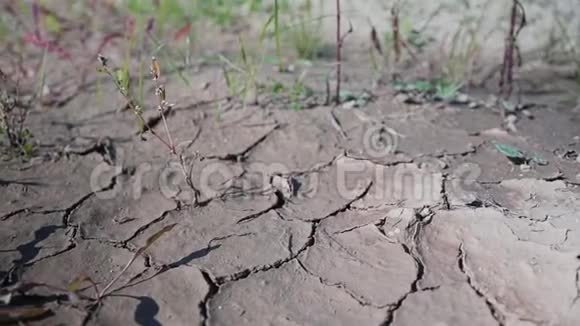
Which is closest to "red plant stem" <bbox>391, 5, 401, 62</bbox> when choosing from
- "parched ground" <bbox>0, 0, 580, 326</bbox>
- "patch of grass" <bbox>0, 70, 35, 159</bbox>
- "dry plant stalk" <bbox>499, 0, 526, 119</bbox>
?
"parched ground" <bbox>0, 0, 580, 326</bbox>

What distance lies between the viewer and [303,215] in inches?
79.4

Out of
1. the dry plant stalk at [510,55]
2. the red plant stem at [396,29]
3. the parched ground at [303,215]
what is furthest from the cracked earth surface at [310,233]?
the red plant stem at [396,29]

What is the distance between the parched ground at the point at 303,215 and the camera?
1.61 m

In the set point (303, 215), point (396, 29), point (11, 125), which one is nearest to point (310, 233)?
point (303, 215)

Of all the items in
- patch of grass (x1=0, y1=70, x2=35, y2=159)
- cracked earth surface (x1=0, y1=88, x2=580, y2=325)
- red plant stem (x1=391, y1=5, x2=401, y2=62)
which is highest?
red plant stem (x1=391, y1=5, x2=401, y2=62)

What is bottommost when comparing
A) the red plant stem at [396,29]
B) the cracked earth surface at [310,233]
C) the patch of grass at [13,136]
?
the cracked earth surface at [310,233]

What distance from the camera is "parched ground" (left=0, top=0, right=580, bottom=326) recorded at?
63.4 inches

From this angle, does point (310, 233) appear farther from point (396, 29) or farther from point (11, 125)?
point (11, 125)

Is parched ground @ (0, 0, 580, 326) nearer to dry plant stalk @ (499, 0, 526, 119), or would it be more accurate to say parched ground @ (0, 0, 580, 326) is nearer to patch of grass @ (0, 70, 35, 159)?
patch of grass @ (0, 70, 35, 159)

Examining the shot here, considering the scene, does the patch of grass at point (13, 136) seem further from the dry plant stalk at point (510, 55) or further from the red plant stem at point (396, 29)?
the dry plant stalk at point (510, 55)

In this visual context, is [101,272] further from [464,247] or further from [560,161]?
[560,161]

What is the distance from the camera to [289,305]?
163 cm

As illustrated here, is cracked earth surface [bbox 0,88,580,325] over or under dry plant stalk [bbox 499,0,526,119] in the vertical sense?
under

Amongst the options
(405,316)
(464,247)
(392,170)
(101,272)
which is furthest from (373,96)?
(101,272)
